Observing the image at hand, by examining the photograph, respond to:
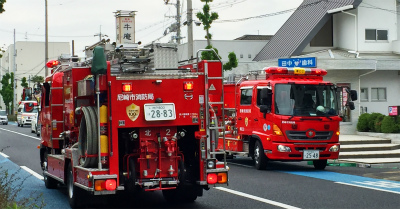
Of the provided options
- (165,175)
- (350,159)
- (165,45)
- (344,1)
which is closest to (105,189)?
(165,175)

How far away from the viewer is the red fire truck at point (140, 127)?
10.9m

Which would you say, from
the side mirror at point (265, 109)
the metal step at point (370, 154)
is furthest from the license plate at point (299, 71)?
the metal step at point (370, 154)

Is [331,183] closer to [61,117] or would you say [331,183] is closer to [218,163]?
[218,163]

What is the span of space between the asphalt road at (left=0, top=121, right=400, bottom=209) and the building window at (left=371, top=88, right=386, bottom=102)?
50.4ft

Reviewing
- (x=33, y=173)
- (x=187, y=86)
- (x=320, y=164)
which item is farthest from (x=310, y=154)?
(x=187, y=86)

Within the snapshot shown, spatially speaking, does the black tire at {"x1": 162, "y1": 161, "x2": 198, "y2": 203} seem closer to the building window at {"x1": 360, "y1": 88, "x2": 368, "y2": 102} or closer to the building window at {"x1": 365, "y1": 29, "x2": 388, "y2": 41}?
the building window at {"x1": 360, "y1": 88, "x2": 368, "y2": 102}

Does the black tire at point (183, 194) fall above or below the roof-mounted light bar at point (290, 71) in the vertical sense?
below

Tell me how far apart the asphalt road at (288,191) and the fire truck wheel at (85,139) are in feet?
4.77

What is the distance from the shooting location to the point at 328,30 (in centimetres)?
3781

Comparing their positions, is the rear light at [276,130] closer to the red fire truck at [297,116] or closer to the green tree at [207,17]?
the red fire truck at [297,116]

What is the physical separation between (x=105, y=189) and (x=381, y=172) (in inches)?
415

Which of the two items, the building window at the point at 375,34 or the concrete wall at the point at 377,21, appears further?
the building window at the point at 375,34

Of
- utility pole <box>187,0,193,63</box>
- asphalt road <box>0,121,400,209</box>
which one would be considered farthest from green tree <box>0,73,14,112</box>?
asphalt road <box>0,121,400,209</box>

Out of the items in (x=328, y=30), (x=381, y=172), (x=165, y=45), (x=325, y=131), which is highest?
(x=328, y=30)
